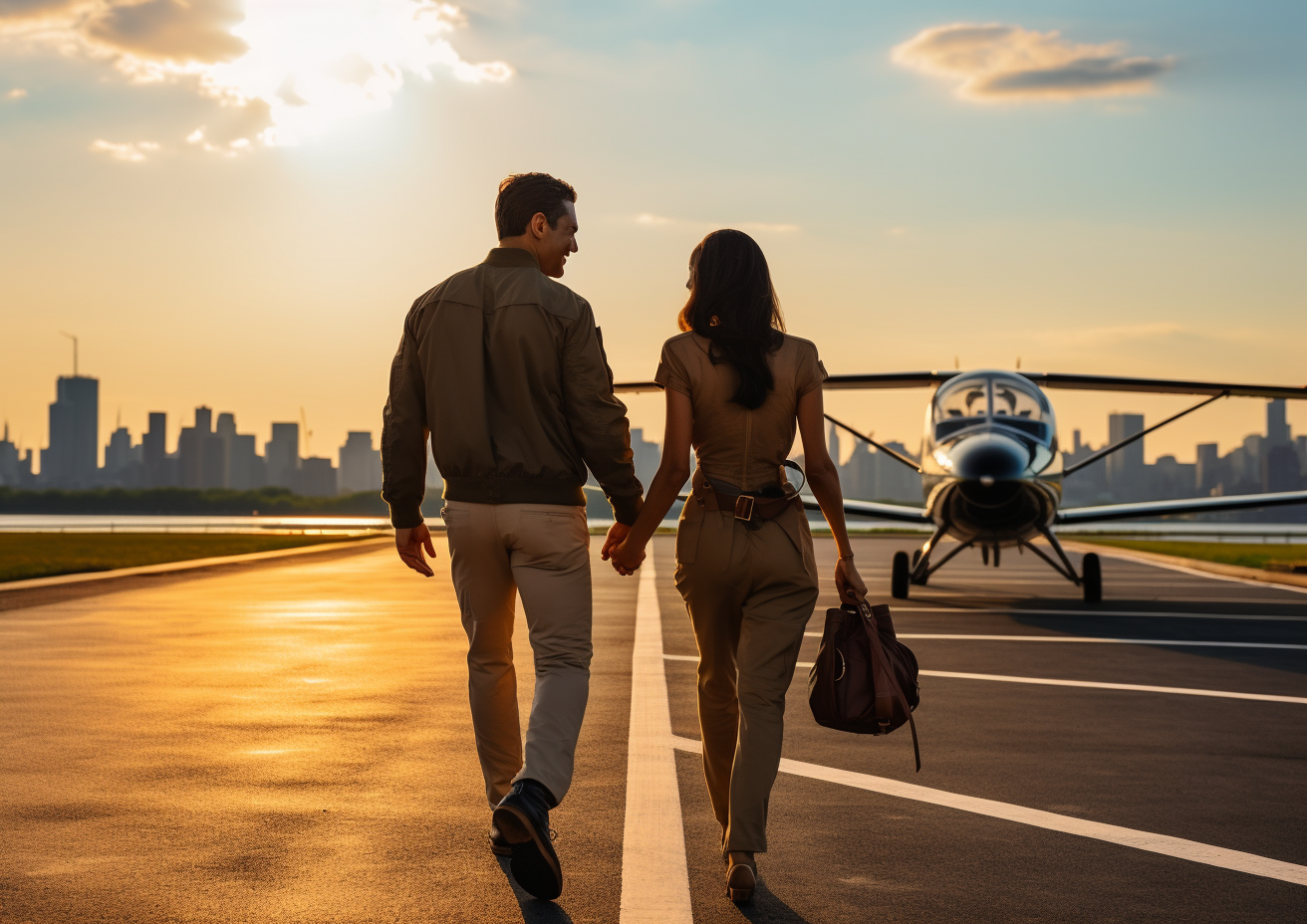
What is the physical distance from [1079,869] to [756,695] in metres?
1.24

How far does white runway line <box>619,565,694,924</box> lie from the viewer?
12.7 feet

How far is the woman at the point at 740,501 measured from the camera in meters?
4.18

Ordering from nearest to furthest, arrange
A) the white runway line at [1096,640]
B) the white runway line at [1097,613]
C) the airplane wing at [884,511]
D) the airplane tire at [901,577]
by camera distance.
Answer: the white runway line at [1096,640] < the white runway line at [1097,613] < the airplane tire at [901,577] < the airplane wing at [884,511]

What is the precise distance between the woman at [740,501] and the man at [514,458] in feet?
0.80

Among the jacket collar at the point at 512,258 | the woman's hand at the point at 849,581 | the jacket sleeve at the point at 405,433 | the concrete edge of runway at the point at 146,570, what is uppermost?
the jacket collar at the point at 512,258

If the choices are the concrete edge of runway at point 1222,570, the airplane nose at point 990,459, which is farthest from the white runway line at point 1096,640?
the concrete edge of runway at point 1222,570

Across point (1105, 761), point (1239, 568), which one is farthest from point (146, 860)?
point (1239, 568)

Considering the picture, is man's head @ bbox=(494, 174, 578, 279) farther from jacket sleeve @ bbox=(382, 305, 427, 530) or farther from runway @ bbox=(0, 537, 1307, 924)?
runway @ bbox=(0, 537, 1307, 924)

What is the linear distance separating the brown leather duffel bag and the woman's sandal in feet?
1.80

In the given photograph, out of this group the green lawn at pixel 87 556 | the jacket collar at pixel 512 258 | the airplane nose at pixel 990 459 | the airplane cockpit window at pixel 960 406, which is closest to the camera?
the jacket collar at pixel 512 258

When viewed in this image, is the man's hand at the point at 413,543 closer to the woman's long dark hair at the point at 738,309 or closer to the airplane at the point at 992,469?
the woman's long dark hair at the point at 738,309

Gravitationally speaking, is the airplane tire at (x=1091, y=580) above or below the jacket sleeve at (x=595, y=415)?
Answer: below

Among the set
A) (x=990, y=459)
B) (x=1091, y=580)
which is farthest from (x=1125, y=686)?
(x=1091, y=580)

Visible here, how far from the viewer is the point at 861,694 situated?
4.27 meters
